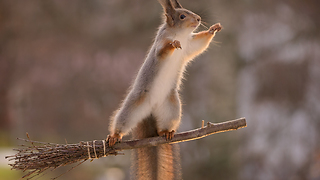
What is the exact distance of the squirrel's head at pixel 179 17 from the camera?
167cm

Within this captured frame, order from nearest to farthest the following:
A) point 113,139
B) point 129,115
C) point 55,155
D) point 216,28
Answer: point 55,155
point 113,139
point 129,115
point 216,28

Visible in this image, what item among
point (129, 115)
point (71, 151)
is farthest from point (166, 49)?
point (71, 151)

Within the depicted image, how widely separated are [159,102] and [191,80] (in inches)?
78.5

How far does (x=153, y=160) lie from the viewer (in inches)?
65.1

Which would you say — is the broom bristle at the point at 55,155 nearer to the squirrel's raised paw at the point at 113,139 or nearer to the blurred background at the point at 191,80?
the squirrel's raised paw at the point at 113,139

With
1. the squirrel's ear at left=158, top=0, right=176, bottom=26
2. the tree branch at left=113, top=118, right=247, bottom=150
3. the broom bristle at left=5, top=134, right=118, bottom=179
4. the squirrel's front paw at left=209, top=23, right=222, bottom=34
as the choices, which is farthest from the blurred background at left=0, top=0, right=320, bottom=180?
the broom bristle at left=5, top=134, right=118, bottom=179

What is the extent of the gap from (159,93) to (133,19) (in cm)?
237

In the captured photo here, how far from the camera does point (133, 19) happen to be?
12.3ft

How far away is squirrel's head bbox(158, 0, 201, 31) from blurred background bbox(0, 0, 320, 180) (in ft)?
5.31

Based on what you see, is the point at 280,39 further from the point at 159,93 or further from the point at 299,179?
the point at 159,93

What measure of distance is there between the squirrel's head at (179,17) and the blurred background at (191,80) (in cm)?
162

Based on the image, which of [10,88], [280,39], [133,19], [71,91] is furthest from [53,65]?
[280,39]

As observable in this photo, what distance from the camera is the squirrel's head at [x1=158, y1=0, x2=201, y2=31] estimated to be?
1.67 metres

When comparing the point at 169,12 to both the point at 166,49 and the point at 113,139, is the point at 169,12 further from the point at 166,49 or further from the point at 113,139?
the point at 113,139
